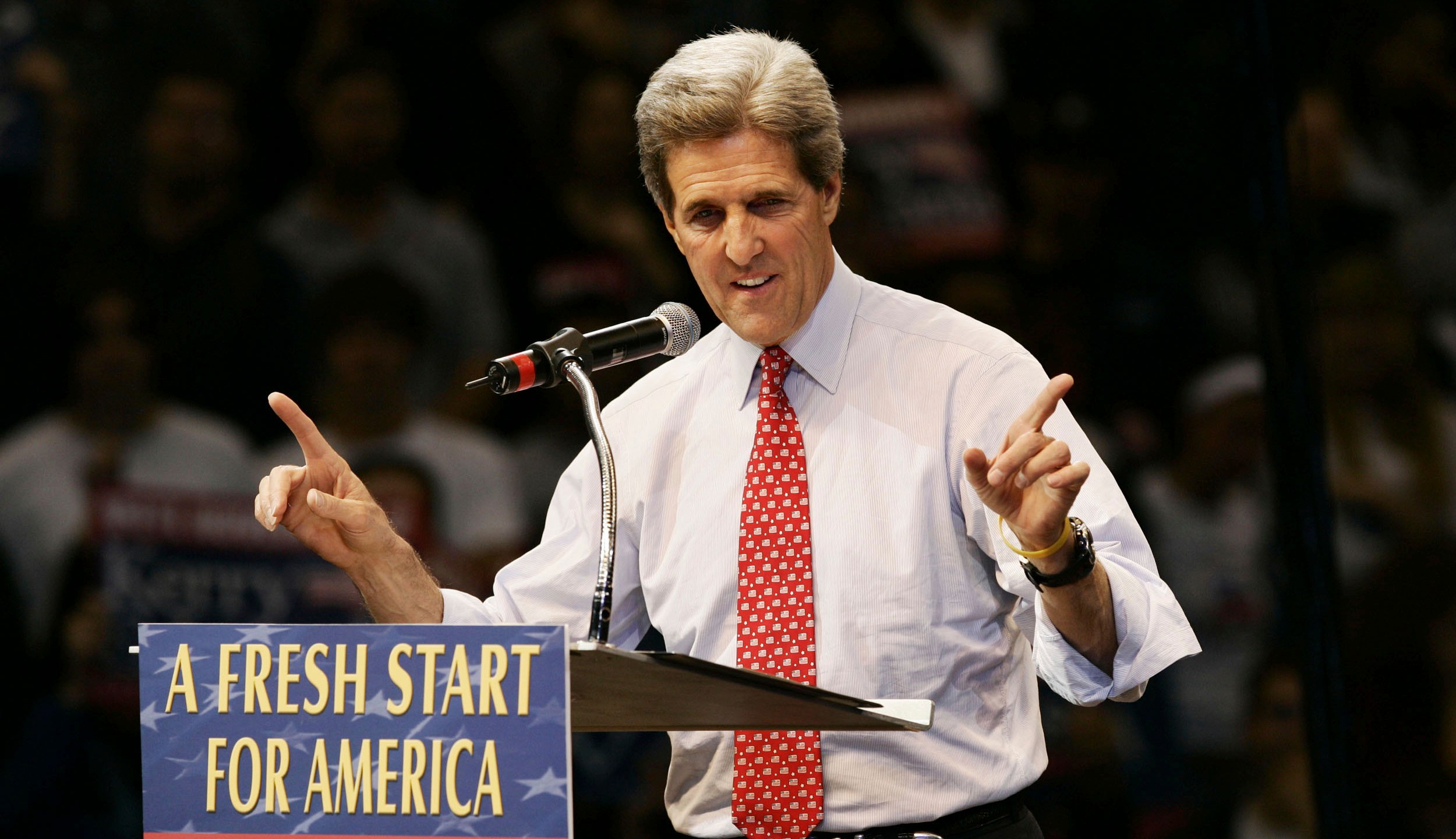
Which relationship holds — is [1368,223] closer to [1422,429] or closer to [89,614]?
[1422,429]

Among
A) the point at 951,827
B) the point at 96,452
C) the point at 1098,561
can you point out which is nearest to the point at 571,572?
the point at 951,827

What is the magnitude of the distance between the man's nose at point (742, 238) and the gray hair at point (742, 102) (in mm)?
89

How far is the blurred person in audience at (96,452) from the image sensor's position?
10.6 feet

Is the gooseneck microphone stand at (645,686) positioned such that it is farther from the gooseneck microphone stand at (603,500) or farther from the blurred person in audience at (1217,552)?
the blurred person in audience at (1217,552)

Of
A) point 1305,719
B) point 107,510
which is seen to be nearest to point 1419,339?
point 1305,719

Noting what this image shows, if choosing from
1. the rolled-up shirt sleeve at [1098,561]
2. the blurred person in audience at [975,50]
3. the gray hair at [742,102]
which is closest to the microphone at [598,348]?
the gray hair at [742,102]

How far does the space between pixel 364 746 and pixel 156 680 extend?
187 millimetres

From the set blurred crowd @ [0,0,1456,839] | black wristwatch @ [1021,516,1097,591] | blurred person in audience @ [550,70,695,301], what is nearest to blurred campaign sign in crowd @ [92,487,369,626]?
blurred crowd @ [0,0,1456,839]

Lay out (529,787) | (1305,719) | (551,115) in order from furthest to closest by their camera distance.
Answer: (551,115) < (1305,719) < (529,787)

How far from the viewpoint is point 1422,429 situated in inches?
111

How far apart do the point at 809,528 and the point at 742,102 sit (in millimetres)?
485

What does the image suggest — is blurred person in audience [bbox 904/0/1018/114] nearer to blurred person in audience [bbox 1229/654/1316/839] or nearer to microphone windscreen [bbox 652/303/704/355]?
blurred person in audience [bbox 1229/654/1316/839]

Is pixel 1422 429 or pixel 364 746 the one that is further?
pixel 1422 429

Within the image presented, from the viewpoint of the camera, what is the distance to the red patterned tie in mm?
1419
